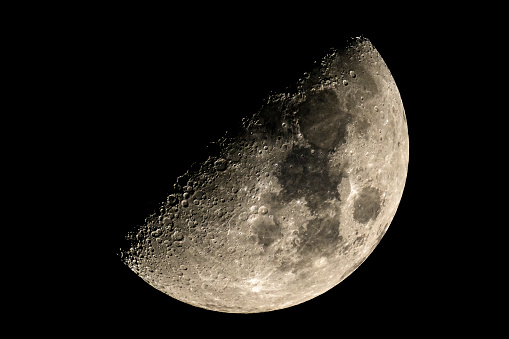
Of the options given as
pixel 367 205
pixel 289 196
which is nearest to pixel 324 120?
pixel 289 196

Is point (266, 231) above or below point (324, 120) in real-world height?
below

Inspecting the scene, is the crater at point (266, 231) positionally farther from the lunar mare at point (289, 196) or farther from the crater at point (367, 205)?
the crater at point (367, 205)

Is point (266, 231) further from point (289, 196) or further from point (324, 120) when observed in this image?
point (324, 120)

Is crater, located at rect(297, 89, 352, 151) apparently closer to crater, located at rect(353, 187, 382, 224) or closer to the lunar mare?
the lunar mare

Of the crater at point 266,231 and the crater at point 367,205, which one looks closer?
the crater at point 266,231

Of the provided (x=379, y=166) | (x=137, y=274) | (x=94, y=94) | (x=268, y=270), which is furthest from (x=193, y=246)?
(x=379, y=166)

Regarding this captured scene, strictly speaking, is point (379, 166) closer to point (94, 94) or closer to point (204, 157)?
→ point (204, 157)

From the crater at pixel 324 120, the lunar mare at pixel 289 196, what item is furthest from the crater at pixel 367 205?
the crater at pixel 324 120

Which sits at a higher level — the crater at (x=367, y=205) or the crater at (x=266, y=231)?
the crater at (x=367, y=205)

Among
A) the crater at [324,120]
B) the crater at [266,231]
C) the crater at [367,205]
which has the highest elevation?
the crater at [324,120]
